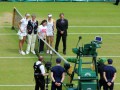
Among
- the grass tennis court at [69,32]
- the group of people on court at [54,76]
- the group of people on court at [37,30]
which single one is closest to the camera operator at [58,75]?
the group of people on court at [54,76]

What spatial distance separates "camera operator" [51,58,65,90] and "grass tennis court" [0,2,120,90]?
2.44 metres

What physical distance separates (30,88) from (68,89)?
2.76 metres

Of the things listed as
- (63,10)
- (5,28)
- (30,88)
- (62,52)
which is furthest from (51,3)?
(30,88)

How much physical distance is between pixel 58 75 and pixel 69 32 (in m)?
12.4

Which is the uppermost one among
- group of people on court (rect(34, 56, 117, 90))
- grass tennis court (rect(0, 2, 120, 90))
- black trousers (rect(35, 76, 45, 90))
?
group of people on court (rect(34, 56, 117, 90))

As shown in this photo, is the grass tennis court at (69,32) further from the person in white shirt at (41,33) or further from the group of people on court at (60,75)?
the group of people on court at (60,75)

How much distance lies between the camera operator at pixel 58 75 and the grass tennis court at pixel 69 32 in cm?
244

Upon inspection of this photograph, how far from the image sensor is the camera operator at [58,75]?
1706 cm

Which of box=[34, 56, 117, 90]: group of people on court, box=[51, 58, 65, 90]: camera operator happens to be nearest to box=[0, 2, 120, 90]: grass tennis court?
box=[34, 56, 117, 90]: group of people on court

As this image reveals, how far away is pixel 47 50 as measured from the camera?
22516mm

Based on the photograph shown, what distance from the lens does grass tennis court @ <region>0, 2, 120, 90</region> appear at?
21.0m

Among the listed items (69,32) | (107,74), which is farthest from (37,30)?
(107,74)

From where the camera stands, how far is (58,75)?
1712 cm

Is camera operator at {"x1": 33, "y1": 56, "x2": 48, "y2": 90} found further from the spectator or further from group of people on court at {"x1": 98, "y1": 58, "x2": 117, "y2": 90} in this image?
the spectator
